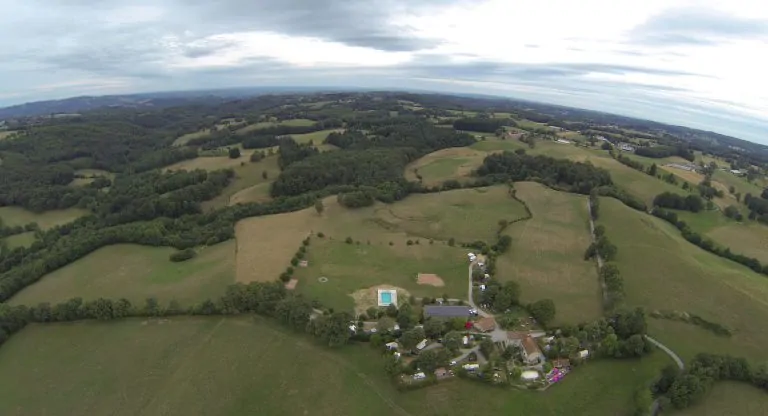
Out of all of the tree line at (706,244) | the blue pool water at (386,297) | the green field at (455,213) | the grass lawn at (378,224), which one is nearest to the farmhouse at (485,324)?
the blue pool water at (386,297)

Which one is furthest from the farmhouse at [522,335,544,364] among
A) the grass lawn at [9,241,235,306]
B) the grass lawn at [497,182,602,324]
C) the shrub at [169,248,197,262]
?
the shrub at [169,248,197,262]

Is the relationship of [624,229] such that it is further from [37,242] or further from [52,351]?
[37,242]

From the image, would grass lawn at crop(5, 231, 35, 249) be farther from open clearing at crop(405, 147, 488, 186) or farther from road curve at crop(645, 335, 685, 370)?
road curve at crop(645, 335, 685, 370)

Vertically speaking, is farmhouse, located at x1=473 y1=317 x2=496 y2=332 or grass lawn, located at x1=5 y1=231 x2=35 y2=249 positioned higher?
Answer: grass lawn, located at x1=5 y1=231 x2=35 y2=249

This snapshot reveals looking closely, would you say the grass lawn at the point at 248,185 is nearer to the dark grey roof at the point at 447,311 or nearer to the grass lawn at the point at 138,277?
the grass lawn at the point at 138,277

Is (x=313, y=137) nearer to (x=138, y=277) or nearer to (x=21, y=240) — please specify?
(x=21, y=240)

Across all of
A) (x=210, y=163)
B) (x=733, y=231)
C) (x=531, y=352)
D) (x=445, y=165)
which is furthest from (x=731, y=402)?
(x=210, y=163)

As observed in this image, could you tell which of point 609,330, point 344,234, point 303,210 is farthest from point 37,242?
point 609,330
